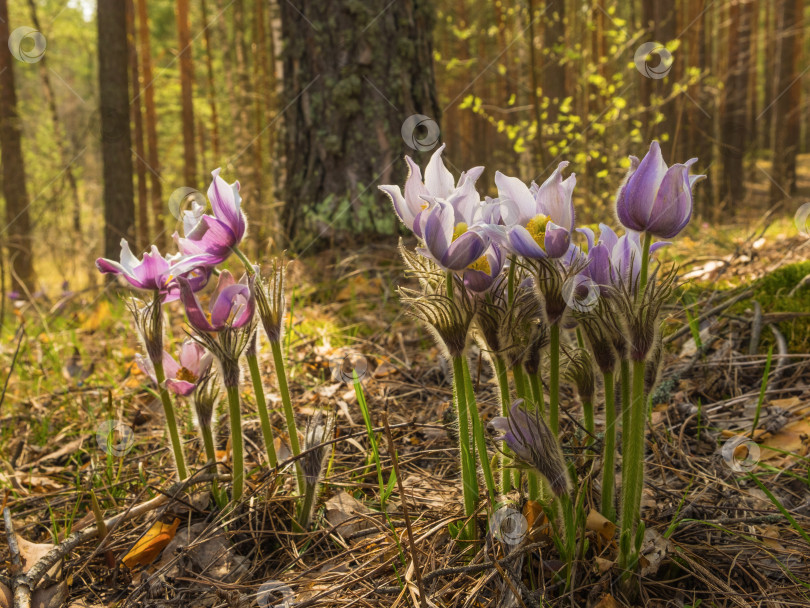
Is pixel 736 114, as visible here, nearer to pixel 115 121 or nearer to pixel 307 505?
pixel 115 121

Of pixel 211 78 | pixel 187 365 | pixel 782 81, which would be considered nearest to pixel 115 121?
pixel 187 365

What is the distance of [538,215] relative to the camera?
1.06 m

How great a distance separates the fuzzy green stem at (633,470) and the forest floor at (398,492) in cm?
6

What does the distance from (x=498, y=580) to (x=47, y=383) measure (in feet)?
7.46

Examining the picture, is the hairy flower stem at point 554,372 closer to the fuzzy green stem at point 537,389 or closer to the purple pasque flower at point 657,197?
the fuzzy green stem at point 537,389

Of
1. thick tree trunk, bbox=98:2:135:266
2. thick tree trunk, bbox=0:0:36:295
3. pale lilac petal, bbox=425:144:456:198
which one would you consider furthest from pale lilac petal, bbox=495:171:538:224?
thick tree trunk, bbox=0:0:36:295

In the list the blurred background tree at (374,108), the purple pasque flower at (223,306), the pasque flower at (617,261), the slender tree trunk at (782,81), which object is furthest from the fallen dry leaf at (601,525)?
the slender tree trunk at (782,81)

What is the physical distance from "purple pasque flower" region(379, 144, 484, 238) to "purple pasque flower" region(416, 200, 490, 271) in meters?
0.03

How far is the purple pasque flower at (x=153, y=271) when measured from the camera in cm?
128

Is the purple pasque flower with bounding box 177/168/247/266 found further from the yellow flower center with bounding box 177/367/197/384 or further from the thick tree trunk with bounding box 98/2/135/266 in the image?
the thick tree trunk with bounding box 98/2/135/266

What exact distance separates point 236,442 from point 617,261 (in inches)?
36.4

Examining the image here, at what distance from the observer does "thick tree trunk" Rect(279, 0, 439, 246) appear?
3490mm

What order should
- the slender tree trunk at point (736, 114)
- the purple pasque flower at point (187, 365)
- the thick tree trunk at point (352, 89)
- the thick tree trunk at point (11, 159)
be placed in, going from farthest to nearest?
the slender tree trunk at point (736, 114) → the thick tree trunk at point (11, 159) → the thick tree trunk at point (352, 89) → the purple pasque flower at point (187, 365)

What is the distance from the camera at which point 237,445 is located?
1408 millimetres
